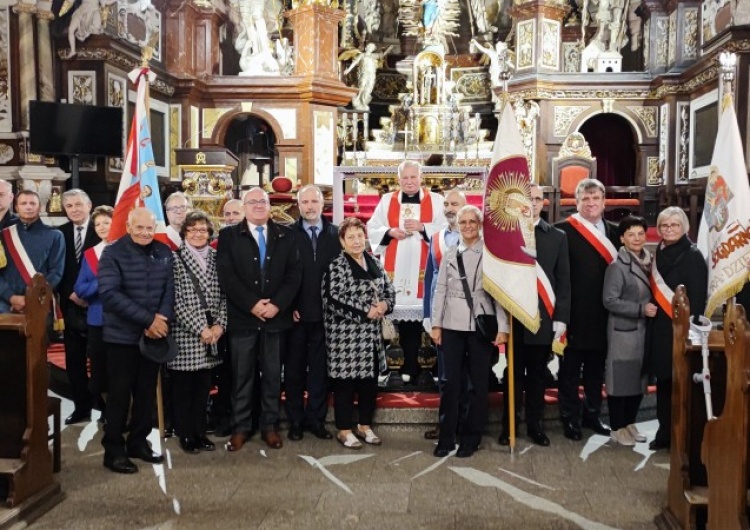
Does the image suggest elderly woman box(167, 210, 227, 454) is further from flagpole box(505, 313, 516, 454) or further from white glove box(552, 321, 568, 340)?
white glove box(552, 321, 568, 340)

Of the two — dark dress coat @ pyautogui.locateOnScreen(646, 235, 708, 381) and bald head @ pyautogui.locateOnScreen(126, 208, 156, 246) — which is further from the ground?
bald head @ pyautogui.locateOnScreen(126, 208, 156, 246)

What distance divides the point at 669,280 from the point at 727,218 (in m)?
0.49

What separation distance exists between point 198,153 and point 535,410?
517 centimetres

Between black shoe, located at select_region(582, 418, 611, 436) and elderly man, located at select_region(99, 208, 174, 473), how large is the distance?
2.77 metres

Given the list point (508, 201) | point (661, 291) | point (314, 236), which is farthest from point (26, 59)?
point (661, 291)

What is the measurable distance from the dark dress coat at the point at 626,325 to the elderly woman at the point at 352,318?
1.35m

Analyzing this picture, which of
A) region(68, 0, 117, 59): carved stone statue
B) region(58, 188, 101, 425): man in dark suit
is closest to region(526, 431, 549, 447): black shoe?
region(58, 188, 101, 425): man in dark suit

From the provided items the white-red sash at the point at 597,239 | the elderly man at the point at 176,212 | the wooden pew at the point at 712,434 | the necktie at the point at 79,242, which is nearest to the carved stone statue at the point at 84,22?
the necktie at the point at 79,242

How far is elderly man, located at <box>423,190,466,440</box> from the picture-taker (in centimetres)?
513

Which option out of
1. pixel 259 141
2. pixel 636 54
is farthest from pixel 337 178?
pixel 636 54

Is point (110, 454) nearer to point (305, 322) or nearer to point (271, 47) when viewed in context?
point (305, 322)

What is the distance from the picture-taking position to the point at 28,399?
389 centimetres

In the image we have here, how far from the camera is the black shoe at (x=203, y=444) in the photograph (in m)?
4.89

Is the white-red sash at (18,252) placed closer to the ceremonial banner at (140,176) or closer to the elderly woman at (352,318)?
the ceremonial banner at (140,176)
